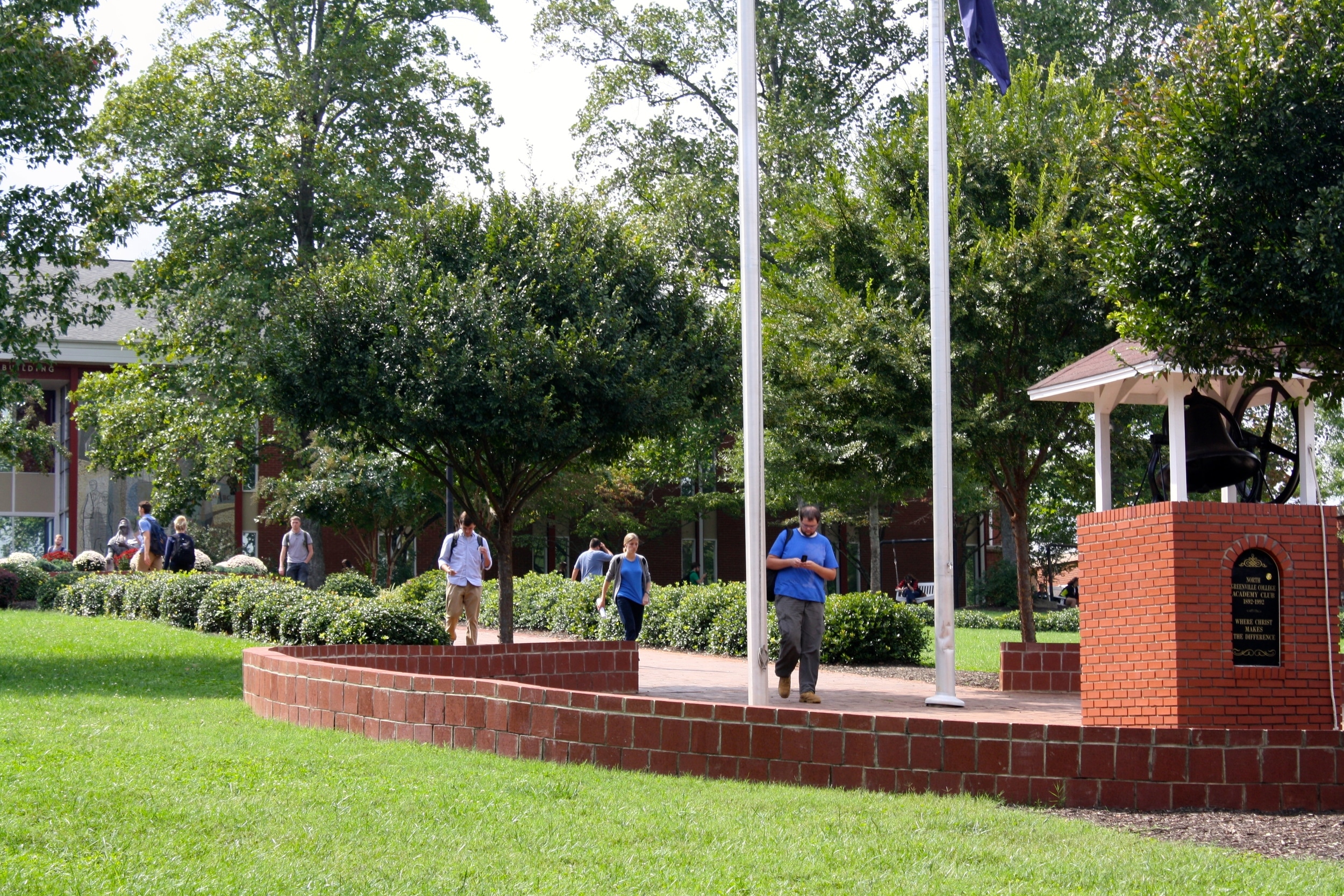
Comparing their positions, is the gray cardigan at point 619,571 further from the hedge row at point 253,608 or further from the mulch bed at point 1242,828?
the mulch bed at point 1242,828

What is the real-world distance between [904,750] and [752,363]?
3.28 m

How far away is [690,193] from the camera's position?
31.9m

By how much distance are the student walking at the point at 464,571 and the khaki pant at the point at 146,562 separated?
1055cm

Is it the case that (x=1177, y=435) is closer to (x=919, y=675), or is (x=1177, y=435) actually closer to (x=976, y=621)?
(x=919, y=675)

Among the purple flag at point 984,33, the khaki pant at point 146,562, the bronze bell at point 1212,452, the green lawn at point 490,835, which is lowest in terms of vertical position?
the green lawn at point 490,835

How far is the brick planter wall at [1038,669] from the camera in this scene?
15211 millimetres

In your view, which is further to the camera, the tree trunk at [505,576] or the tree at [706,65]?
the tree at [706,65]

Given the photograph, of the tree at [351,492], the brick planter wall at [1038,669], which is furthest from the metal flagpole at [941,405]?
the tree at [351,492]

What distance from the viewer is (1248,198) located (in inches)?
320

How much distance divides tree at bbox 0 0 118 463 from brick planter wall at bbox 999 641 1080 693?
459 inches

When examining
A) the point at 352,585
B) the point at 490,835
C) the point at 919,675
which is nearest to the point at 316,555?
the point at 352,585

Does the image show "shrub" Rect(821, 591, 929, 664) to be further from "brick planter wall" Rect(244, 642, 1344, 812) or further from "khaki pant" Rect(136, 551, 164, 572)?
"khaki pant" Rect(136, 551, 164, 572)

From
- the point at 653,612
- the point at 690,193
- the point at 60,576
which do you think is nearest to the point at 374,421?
the point at 653,612

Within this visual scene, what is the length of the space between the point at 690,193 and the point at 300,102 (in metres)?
9.03
